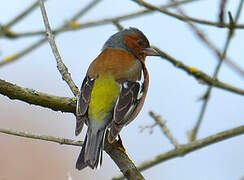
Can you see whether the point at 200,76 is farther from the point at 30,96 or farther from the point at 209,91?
the point at 30,96

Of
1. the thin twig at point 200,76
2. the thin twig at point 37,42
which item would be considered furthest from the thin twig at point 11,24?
the thin twig at point 200,76

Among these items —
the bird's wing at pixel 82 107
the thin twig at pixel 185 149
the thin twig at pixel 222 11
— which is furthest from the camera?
the thin twig at pixel 185 149

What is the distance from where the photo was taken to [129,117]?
5449 mm

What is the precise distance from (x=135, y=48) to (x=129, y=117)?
144 cm

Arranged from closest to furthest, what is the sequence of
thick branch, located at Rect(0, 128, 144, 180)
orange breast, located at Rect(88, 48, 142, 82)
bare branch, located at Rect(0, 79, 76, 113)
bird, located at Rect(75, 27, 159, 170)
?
thick branch, located at Rect(0, 128, 144, 180) → bare branch, located at Rect(0, 79, 76, 113) → bird, located at Rect(75, 27, 159, 170) → orange breast, located at Rect(88, 48, 142, 82)

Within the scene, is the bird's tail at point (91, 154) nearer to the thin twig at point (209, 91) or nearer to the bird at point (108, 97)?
the bird at point (108, 97)

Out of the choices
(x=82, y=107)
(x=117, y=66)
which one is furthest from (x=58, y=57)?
(x=117, y=66)

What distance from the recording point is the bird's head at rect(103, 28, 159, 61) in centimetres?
666

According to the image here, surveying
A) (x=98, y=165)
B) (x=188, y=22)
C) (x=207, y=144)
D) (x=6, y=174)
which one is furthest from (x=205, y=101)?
(x=6, y=174)

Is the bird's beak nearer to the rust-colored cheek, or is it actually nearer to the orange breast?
the rust-colored cheek

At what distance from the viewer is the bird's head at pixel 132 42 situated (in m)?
6.66

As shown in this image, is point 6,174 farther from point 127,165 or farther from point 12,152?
point 127,165

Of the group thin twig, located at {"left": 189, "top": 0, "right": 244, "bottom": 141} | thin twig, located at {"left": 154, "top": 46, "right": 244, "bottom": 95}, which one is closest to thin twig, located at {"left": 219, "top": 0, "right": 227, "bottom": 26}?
→ thin twig, located at {"left": 189, "top": 0, "right": 244, "bottom": 141}

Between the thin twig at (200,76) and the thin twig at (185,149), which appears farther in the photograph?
the thin twig at (200,76)
